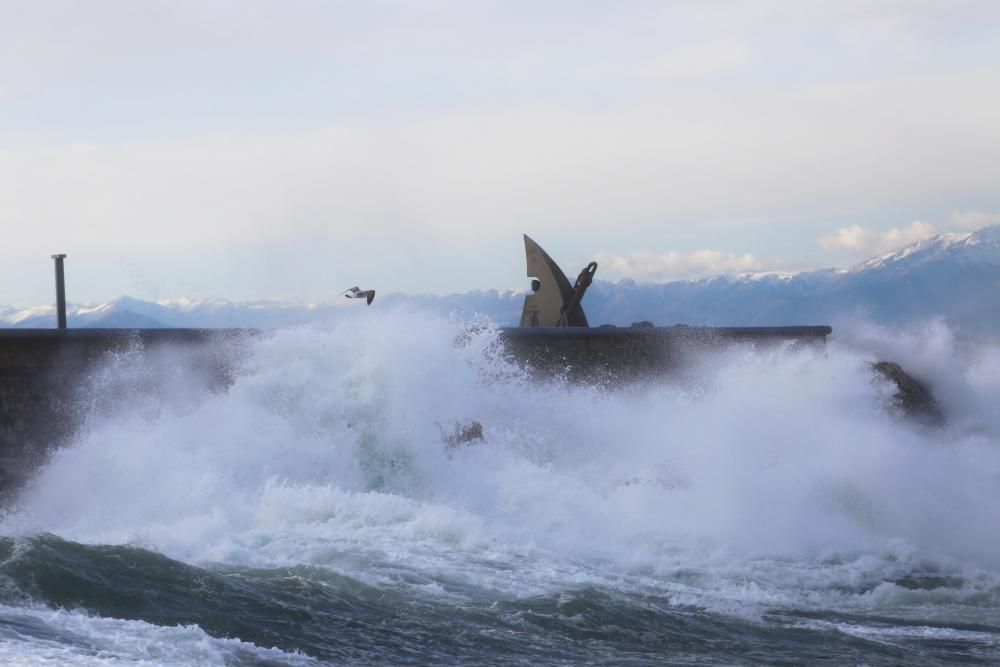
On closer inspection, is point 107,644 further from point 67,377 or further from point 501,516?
point 67,377

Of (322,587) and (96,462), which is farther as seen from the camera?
(96,462)

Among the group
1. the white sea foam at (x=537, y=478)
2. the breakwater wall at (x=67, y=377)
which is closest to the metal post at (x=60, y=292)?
the breakwater wall at (x=67, y=377)

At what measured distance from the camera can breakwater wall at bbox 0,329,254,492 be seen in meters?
14.1

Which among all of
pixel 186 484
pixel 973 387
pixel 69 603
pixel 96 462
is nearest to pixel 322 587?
pixel 69 603

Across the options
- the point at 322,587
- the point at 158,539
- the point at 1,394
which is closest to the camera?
the point at 322,587

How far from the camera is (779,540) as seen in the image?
40.4 ft

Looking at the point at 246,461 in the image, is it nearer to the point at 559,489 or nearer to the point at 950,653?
the point at 559,489

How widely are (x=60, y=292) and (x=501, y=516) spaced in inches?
289

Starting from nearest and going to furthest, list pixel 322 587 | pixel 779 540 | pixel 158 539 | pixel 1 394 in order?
pixel 322 587, pixel 158 539, pixel 779 540, pixel 1 394

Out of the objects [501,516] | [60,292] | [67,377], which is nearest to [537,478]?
[501,516]

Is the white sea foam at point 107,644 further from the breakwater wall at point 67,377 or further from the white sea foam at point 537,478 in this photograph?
the breakwater wall at point 67,377

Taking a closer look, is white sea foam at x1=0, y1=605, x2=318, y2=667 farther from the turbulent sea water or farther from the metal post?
the metal post

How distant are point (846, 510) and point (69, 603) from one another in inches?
313

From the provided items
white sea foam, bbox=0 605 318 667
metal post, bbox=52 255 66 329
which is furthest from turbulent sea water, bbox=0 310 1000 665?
metal post, bbox=52 255 66 329
